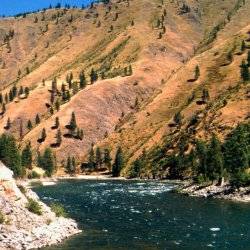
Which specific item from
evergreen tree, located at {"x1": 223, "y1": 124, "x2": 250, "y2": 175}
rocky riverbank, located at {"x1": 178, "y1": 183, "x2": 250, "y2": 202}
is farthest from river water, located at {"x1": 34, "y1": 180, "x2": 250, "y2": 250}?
evergreen tree, located at {"x1": 223, "y1": 124, "x2": 250, "y2": 175}

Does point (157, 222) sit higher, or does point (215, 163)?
point (215, 163)

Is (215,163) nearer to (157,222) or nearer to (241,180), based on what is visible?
(241,180)

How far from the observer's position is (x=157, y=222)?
86562 mm

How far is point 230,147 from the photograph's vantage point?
135875 millimetres

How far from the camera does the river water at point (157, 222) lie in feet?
223

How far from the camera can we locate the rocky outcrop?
64213mm

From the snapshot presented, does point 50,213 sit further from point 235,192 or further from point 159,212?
point 235,192

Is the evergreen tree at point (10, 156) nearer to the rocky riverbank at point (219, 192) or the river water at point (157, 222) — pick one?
the river water at point (157, 222)

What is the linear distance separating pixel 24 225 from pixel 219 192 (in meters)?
Result: 67.8

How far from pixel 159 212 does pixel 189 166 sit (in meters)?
97.9

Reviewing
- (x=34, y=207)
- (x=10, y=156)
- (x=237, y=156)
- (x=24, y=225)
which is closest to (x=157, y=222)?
(x=34, y=207)

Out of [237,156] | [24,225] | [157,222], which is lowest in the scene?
[157,222]

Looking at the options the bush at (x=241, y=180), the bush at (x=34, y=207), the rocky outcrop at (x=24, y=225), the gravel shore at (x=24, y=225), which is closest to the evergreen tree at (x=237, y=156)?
the bush at (x=241, y=180)

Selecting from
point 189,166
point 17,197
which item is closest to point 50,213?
point 17,197
